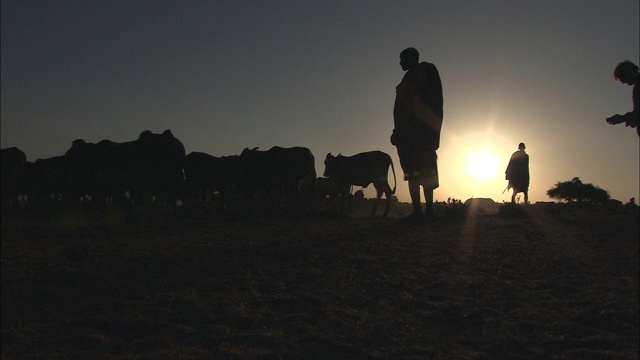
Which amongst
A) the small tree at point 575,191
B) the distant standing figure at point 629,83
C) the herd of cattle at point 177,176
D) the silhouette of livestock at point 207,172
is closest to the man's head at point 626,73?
the distant standing figure at point 629,83

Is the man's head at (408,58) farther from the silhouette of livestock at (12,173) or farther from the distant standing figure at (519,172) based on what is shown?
the silhouette of livestock at (12,173)

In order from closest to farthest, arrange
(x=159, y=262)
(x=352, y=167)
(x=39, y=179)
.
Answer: (x=159, y=262) < (x=352, y=167) < (x=39, y=179)

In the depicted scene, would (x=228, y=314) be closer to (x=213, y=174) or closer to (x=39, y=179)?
(x=213, y=174)

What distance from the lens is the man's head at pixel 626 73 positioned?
17.0ft

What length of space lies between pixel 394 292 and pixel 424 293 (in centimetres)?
22

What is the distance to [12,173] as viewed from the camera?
14.7 meters

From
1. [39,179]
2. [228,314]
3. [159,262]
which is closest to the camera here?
[228,314]

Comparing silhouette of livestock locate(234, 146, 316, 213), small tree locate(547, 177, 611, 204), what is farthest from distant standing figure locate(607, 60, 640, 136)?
small tree locate(547, 177, 611, 204)

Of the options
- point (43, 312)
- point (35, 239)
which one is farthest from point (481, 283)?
point (35, 239)

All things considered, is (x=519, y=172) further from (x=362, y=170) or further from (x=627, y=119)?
(x=627, y=119)

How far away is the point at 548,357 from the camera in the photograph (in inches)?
125

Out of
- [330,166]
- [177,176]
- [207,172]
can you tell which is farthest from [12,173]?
[330,166]

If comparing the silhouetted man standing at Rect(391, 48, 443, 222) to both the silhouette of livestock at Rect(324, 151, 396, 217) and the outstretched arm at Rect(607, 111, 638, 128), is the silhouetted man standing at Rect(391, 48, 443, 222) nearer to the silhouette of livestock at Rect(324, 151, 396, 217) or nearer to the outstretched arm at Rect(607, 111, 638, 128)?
the outstretched arm at Rect(607, 111, 638, 128)

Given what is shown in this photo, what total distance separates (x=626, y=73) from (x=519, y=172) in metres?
10.5
